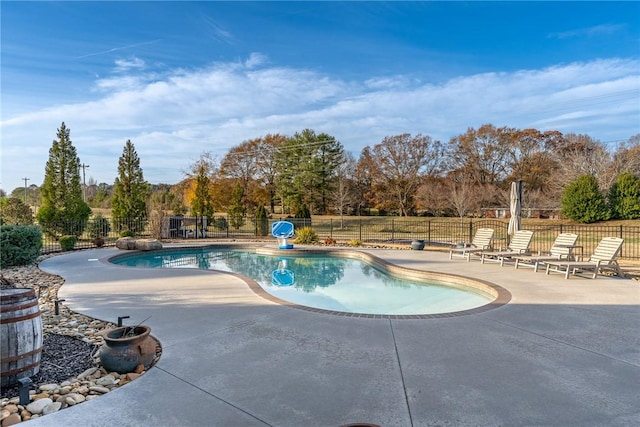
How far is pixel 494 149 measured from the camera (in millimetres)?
32312

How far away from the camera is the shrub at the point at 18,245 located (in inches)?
362

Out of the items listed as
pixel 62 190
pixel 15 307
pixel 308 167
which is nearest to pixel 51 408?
pixel 15 307

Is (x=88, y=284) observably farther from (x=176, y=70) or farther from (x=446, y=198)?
(x=446, y=198)

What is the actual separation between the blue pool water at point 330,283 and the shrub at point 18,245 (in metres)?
2.20

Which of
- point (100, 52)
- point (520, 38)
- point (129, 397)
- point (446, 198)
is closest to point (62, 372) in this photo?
point (129, 397)

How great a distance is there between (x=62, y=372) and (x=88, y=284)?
4.40m

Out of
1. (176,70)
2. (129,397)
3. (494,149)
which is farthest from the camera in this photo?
(494,149)

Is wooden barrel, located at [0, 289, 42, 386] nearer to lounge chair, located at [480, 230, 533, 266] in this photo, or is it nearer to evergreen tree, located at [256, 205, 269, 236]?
lounge chair, located at [480, 230, 533, 266]

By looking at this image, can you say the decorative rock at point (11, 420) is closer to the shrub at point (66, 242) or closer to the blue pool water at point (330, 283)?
the blue pool water at point (330, 283)

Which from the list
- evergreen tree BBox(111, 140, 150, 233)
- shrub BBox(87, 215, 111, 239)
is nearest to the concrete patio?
shrub BBox(87, 215, 111, 239)

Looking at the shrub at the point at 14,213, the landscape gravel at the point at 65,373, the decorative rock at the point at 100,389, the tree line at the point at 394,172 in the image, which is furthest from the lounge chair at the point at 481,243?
the shrub at the point at 14,213

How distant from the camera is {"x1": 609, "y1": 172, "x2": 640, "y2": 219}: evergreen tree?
1992 cm

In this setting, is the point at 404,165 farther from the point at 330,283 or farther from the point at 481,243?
the point at 330,283

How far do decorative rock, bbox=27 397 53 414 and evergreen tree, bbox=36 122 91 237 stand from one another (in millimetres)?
15385
